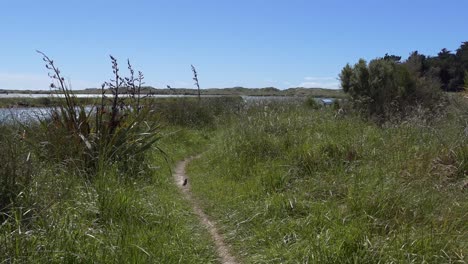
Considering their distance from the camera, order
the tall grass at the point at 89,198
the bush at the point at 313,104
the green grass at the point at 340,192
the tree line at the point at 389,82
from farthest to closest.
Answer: the tree line at the point at 389,82, the bush at the point at 313,104, the green grass at the point at 340,192, the tall grass at the point at 89,198

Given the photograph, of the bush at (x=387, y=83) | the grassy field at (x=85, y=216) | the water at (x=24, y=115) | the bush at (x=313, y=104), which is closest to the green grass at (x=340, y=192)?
the grassy field at (x=85, y=216)

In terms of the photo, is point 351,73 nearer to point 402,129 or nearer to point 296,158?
point 402,129

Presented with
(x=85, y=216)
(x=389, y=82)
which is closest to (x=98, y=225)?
(x=85, y=216)

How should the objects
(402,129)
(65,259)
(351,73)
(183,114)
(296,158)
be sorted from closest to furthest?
(65,259)
(296,158)
(402,129)
(183,114)
(351,73)

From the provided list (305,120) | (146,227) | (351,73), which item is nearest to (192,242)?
(146,227)

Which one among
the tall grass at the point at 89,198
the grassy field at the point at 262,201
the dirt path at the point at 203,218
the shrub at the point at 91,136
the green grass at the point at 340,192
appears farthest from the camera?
the shrub at the point at 91,136

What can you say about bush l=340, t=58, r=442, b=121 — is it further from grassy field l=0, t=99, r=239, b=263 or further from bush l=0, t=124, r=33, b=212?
bush l=0, t=124, r=33, b=212

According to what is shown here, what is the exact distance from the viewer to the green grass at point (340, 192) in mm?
4531

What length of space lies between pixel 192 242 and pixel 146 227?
522 millimetres

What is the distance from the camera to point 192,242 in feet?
17.4

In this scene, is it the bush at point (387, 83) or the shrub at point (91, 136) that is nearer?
the shrub at point (91, 136)

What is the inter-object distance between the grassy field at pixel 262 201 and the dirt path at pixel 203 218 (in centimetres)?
10

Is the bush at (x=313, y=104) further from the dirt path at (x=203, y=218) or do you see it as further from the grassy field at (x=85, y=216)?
the grassy field at (x=85, y=216)

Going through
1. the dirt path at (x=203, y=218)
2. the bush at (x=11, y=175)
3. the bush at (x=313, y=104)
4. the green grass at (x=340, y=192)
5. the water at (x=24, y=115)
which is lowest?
the dirt path at (x=203, y=218)
